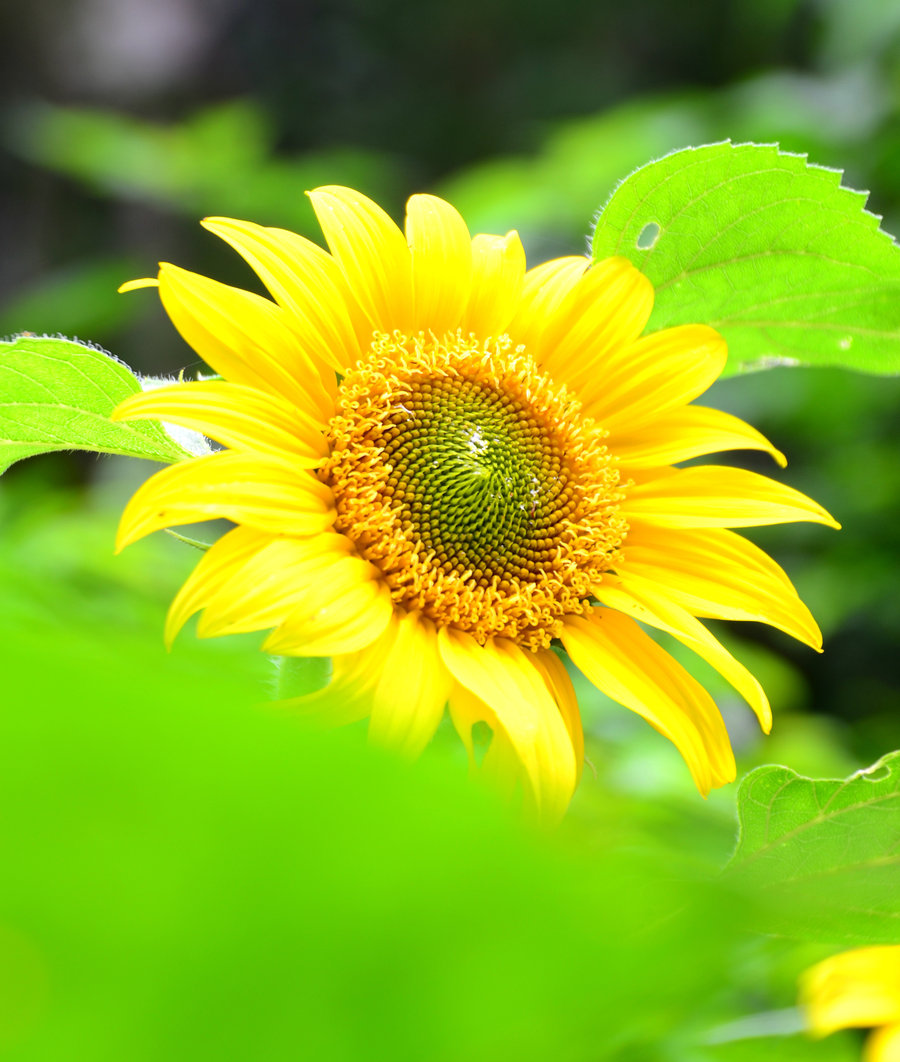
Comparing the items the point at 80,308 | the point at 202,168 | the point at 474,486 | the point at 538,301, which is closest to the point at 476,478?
the point at 474,486

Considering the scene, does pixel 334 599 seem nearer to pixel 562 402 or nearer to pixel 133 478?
pixel 562 402

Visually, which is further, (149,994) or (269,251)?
(269,251)

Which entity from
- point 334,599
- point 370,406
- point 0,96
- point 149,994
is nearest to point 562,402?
point 370,406

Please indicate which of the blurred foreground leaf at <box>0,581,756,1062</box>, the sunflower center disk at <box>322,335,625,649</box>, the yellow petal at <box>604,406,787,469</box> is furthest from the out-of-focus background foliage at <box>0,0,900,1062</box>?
the yellow petal at <box>604,406,787,469</box>

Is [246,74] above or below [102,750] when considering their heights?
above

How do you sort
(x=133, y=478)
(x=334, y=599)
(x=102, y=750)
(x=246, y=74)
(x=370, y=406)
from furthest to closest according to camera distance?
(x=246, y=74)
(x=133, y=478)
(x=370, y=406)
(x=334, y=599)
(x=102, y=750)

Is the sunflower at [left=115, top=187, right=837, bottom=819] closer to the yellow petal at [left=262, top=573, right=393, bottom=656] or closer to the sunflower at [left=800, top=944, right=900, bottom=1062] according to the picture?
the yellow petal at [left=262, top=573, right=393, bottom=656]

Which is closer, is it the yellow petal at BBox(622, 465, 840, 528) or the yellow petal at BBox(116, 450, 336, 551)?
the yellow petal at BBox(116, 450, 336, 551)
